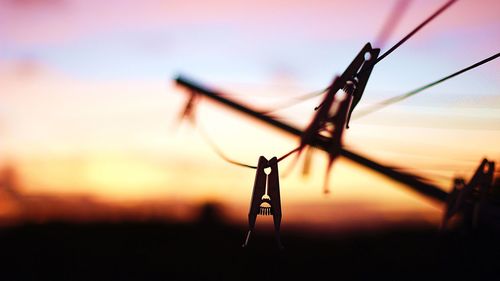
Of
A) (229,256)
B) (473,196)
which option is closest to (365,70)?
(473,196)

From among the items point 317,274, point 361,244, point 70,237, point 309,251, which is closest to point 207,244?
point 309,251

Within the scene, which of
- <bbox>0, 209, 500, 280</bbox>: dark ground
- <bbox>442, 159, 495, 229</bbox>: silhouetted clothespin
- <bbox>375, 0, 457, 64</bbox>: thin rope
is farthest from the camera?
<bbox>0, 209, 500, 280</bbox>: dark ground

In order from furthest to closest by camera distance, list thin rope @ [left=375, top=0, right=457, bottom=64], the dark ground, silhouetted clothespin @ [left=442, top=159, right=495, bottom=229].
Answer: the dark ground
silhouetted clothespin @ [left=442, top=159, right=495, bottom=229]
thin rope @ [left=375, top=0, right=457, bottom=64]

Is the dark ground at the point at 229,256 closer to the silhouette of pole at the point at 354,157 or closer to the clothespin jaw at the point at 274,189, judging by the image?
the silhouette of pole at the point at 354,157

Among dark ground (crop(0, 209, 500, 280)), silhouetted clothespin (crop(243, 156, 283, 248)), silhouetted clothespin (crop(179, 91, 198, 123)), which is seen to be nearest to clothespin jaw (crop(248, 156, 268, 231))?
silhouetted clothespin (crop(243, 156, 283, 248))

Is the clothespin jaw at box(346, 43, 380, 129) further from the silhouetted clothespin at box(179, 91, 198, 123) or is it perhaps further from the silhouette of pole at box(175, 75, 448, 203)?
the silhouetted clothespin at box(179, 91, 198, 123)

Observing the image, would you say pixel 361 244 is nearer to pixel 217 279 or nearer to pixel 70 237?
pixel 217 279
